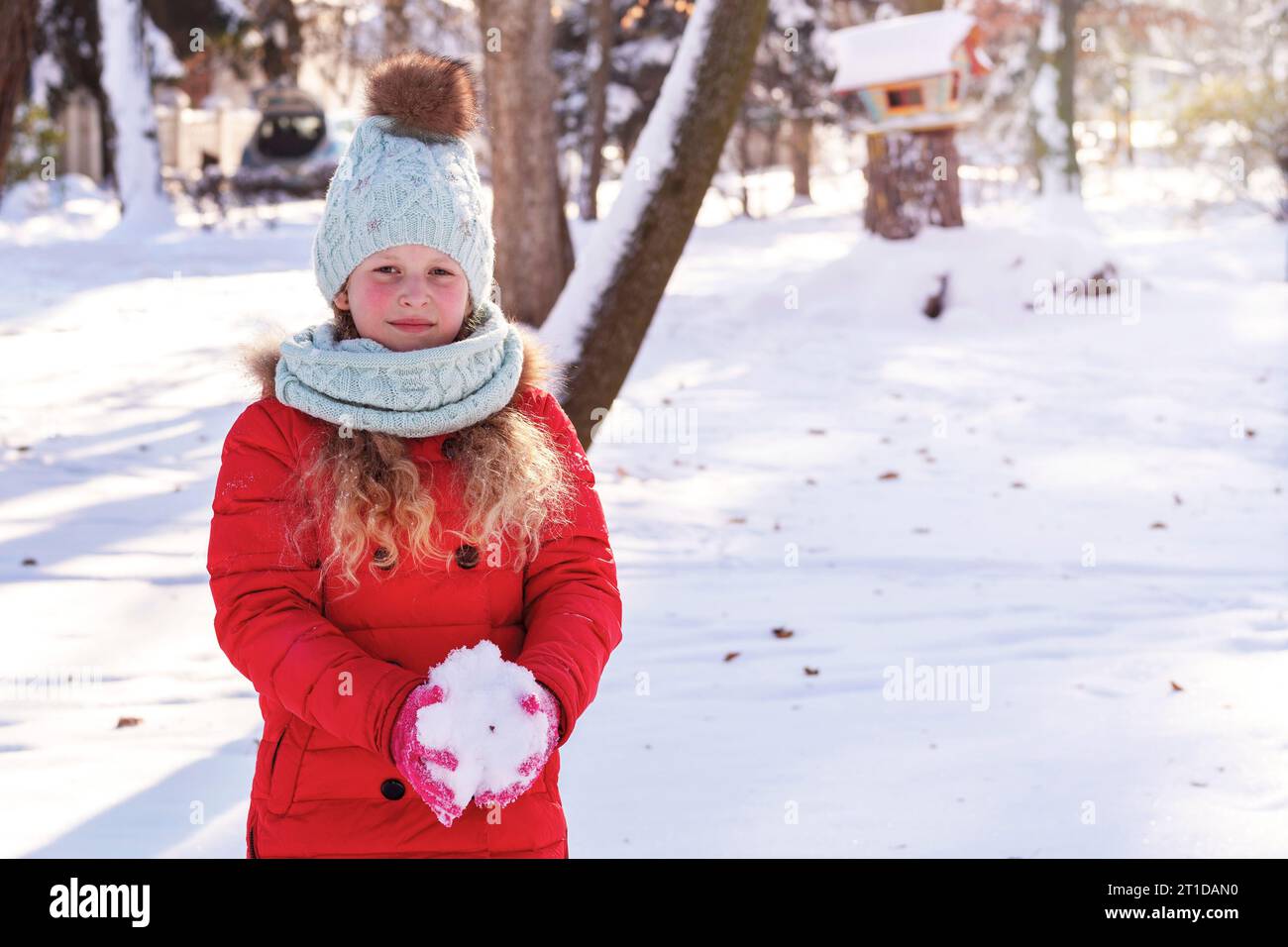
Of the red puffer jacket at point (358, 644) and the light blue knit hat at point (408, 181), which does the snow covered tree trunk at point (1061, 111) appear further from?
the red puffer jacket at point (358, 644)

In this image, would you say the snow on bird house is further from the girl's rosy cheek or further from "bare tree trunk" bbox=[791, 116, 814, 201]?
"bare tree trunk" bbox=[791, 116, 814, 201]

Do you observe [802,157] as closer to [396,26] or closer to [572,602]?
[396,26]

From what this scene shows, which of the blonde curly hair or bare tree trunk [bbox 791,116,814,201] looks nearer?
the blonde curly hair

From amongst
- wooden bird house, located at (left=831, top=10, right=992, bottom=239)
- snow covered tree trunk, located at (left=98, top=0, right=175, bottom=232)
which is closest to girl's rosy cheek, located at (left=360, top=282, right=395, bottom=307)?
wooden bird house, located at (left=831, top=10, right=992, bottom=239)

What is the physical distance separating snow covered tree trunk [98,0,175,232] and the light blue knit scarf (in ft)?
64.3

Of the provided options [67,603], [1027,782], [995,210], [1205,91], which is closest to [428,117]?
[1027,782]

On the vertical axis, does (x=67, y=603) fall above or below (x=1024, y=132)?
below

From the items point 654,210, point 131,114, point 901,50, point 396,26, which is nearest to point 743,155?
point 396,26

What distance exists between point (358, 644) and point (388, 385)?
15.8 inches

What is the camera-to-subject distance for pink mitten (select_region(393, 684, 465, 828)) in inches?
72.9

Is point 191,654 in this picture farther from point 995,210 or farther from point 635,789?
point 995,210

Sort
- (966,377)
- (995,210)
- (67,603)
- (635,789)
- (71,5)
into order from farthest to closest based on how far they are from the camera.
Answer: (995,210), (71,5), (966,377), (67,603), (635,789)

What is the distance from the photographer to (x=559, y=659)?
80.4 inches

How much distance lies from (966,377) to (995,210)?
62.1ft
